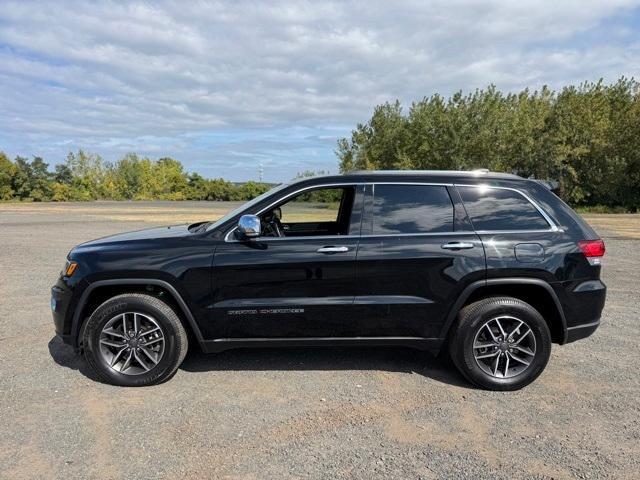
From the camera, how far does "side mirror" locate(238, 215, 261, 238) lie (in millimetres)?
3887

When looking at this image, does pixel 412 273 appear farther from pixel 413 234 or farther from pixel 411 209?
pixel 411 209

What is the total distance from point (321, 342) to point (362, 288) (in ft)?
1.92

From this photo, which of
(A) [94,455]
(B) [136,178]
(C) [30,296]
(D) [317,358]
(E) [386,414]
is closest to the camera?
(A) [94,455]

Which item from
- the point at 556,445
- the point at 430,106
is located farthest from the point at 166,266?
the point at 430,106

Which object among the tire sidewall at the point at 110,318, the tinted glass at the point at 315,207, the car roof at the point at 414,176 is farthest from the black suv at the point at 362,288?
the tinted glass at the point at 315,207

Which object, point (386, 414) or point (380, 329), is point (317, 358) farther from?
point (386, 414)

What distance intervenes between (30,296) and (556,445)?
7.14 m

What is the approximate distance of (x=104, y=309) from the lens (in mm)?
4074

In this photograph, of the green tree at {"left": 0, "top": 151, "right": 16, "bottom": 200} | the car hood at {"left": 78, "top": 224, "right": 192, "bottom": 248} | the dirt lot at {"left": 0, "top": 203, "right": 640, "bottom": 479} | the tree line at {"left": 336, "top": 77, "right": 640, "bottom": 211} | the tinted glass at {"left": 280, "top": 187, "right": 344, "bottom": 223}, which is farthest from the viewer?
the green tree at {"left": 0, "top": 151, "right": 16, "bottom": 200}

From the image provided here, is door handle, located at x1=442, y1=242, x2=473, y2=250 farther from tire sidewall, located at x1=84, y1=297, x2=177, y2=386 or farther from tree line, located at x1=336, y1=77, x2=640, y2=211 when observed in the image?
tree line, located at x1=336, y1=77, x2=640, y2=211

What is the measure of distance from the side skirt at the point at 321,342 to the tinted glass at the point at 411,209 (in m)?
0.93

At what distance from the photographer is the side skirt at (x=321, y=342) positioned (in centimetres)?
413

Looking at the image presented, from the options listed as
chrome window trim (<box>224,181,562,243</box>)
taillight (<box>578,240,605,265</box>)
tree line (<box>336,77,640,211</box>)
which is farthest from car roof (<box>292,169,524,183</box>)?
tree line (<box>336,77,640,211</box>)

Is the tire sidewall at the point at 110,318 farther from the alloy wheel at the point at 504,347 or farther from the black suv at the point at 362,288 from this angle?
the alloy wheel at the point at 504,347
